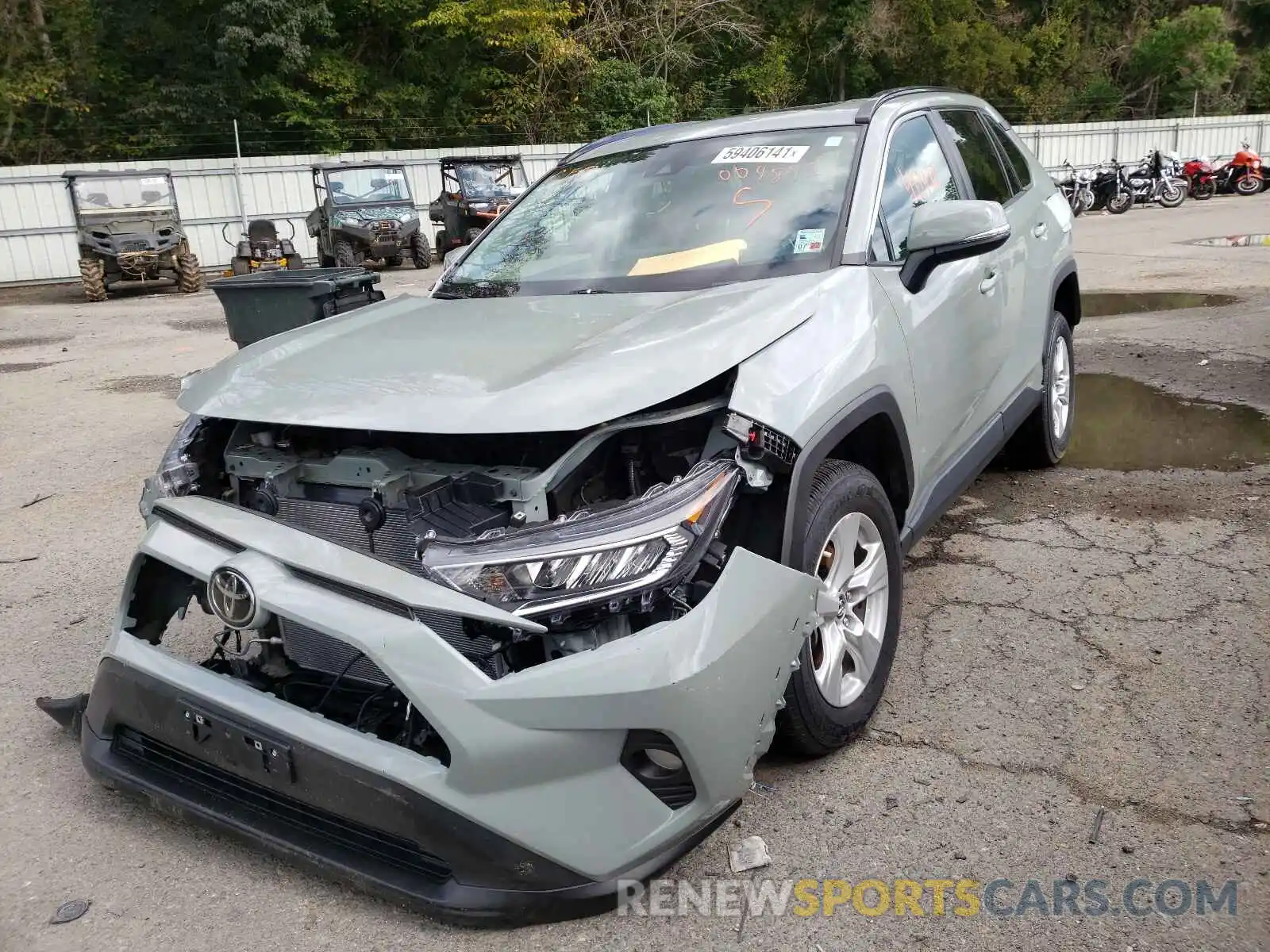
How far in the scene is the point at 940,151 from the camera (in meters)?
4.26

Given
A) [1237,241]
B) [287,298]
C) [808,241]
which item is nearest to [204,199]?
[1237,241]

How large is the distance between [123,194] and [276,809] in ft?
60.0

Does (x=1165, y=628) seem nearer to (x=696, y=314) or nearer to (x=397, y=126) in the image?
(x=696, y=314)

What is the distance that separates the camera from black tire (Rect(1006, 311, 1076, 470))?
513cm

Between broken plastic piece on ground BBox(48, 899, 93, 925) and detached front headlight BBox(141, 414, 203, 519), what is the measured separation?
0.98 m

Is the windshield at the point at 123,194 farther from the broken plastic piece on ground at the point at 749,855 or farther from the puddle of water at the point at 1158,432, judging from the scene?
the broken plastic piece on ground at the point at 749,855

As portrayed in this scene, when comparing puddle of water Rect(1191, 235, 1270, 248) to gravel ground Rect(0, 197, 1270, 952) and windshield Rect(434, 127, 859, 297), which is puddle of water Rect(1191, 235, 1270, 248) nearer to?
gravel ground Rect(0, 197, 1270, 952)

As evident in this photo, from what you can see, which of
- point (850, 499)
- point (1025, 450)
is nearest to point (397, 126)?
point (1025, 450)

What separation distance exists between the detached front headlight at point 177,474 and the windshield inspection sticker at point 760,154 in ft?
6.55

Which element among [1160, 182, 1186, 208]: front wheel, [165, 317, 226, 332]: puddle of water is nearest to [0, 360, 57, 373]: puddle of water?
[165, 317, 226, 332]: puddle of water

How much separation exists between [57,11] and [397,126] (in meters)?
10.4

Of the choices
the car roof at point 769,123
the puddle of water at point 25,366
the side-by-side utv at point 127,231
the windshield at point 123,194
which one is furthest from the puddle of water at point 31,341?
the car roof at point 769,123

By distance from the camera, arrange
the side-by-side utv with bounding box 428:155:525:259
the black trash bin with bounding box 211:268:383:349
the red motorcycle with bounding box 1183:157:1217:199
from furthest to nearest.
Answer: the red motorcycle with bounding box 1183:157:1217:199
the side-by-side utv with bounding box 428:155:525:259
the black trash bin with bounding box 211:268:383:349

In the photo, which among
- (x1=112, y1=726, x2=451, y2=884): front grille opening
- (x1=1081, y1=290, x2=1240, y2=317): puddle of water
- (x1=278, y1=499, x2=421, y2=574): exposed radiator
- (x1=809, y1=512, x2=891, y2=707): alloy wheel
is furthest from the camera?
(x1=1081, y1=290, x2=1240, y2=317): puddle of water
